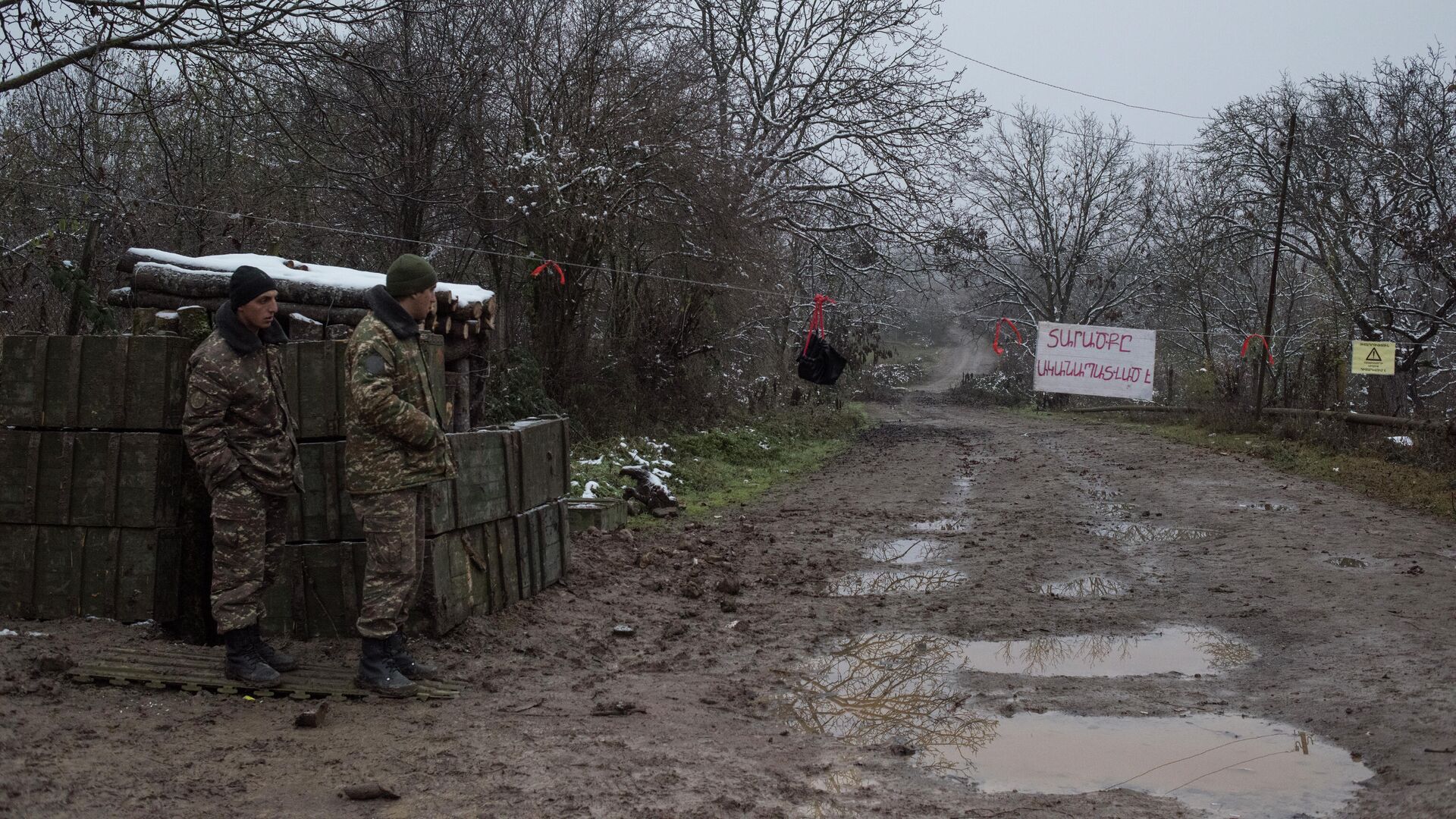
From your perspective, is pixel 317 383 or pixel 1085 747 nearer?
pixel 1085 747

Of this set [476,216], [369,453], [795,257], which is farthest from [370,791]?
[795,257]

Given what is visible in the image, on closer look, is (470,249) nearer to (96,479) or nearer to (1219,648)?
(96,479)

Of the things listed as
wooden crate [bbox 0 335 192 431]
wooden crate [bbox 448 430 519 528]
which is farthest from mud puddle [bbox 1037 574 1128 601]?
wooden crate [bbox 0 335 192 431]

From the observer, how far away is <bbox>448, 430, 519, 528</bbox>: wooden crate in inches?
229

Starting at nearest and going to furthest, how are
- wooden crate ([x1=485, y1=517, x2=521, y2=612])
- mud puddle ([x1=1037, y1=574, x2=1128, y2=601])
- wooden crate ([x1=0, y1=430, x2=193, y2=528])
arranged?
wooden crate ([x1=0, y1=430, x2=193, y2=528]), wooden crate ([x1=485, y1=517, x2=521, y2=612]), mud puddle ([x1=1037, y1=574, x2=1128, y2=601])

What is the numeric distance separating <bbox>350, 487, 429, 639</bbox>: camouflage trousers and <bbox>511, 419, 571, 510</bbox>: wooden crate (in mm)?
1678

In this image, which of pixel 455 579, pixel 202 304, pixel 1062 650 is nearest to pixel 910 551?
pixel 1062 650

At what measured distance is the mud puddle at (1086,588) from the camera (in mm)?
7285

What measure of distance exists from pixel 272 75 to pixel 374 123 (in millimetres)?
5181

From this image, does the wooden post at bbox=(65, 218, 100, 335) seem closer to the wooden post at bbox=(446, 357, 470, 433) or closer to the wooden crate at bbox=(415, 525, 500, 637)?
the wooden post at bbox=(446, 357, 470, 433)

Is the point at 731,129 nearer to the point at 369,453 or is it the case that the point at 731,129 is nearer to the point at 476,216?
the point at 476,216

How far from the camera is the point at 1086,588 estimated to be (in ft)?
24.7

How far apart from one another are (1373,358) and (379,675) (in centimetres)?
1994

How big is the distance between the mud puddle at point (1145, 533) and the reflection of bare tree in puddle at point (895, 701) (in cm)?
412
